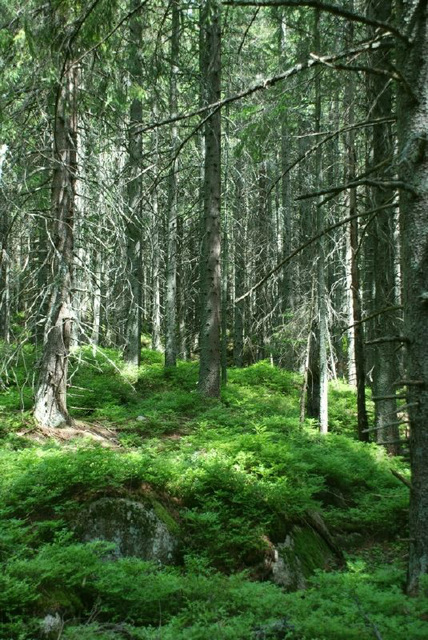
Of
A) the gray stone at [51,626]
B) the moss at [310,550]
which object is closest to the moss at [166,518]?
the moss at [310,550]

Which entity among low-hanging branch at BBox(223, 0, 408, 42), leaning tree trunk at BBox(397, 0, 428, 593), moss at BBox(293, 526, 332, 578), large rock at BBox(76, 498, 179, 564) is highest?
low-hanging branch at BBox(223, 0, 408, 42)

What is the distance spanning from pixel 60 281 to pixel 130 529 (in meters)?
3.54

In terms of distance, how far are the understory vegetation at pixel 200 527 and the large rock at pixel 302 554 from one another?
0.10m

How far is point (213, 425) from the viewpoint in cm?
853

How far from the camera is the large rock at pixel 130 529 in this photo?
473cm

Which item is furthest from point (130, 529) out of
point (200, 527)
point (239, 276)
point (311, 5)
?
point (239, 276)

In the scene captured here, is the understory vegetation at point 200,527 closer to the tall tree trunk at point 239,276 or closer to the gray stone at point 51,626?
the gray stone at point 51,626

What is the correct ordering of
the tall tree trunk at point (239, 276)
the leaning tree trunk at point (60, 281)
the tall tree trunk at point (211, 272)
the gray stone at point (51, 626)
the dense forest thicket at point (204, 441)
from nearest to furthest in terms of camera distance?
the gray stone at point (51, 626)
the dense forest thicket at point (204, 441)
the leaning tree trunk at point (60, 281)
the tall tree trunk at point (211, 272)
the tall tree trunk at point (239, 276)

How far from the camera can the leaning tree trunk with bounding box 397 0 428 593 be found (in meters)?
3.57

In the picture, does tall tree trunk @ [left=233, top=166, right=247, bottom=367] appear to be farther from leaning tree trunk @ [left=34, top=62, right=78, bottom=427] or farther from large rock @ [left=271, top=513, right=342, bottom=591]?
large rock @ [left=271, top=513, right=342, bottom=591]

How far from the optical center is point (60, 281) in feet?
22.7

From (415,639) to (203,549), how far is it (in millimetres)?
2509

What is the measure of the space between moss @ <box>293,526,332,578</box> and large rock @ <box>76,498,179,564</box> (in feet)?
4.32

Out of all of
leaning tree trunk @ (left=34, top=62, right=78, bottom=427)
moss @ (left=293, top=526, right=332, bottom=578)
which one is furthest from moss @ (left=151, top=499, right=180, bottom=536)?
leaning tree trunk @ (left=34, top=62, right=78, bottom=427)
